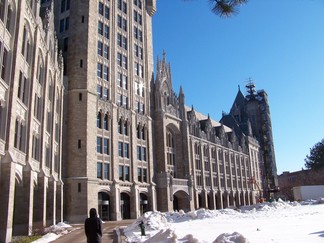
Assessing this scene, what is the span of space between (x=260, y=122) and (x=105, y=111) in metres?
79.4

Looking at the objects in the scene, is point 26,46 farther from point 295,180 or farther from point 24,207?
point 295,180

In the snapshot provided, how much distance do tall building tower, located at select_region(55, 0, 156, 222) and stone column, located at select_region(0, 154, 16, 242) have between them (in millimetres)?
20066

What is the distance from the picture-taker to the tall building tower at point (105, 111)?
1581 inches

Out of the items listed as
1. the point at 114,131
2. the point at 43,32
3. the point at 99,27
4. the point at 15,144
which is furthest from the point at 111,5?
the point at 15,144

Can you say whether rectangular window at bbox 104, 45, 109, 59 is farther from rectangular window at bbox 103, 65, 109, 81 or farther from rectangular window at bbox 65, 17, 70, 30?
rectangular window at bbox 65, 17, 70, 30

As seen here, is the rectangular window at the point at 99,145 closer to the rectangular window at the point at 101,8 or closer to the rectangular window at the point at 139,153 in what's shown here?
the rectangular window at the point at 139,153

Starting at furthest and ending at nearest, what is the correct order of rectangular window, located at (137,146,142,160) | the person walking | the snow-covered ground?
rectangular window, located at (137,146,142,160) → the snow-covered ground → the person walking

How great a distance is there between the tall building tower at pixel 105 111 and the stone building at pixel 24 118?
770 centimetres

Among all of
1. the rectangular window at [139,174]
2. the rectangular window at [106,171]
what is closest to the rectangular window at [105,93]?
the rectangular window at [106,171]

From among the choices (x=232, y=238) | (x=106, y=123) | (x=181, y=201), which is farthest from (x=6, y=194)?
(x=181, y=201)

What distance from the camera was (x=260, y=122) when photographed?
113062 mm

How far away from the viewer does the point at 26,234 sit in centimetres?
2203

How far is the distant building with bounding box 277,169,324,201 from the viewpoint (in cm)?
10588

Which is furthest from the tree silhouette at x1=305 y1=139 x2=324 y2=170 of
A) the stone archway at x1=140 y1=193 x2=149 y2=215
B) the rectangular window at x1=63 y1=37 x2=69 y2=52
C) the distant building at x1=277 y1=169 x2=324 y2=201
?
the rectangular window at x1=63 y1=37 x2=69 y2=52
